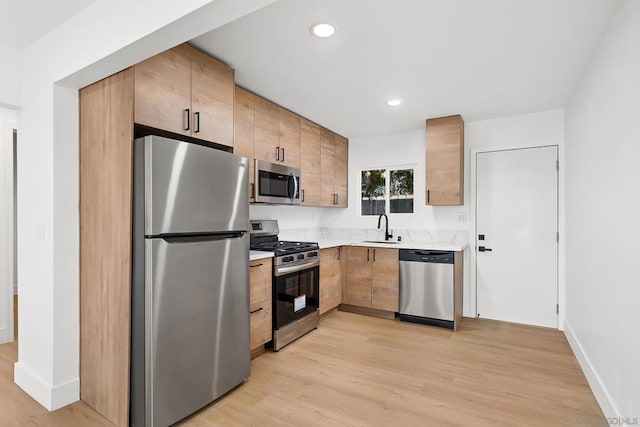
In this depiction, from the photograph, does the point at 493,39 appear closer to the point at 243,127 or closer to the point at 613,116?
the point at 613,116

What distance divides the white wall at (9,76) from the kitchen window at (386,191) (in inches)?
151

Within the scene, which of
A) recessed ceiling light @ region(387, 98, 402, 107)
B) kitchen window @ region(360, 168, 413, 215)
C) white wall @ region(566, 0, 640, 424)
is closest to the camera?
white wall @ region(566, 0, 640, 424)

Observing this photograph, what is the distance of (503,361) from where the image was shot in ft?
9.45

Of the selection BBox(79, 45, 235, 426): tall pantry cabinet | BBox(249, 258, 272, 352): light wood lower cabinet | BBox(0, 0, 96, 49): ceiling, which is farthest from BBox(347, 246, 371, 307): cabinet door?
BBox(0, 0, 96, 49): ceiling

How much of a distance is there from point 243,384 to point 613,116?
2.94 meters

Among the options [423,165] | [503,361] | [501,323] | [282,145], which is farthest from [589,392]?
[282,145]

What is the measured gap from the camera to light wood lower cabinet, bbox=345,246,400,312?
13.1 feet

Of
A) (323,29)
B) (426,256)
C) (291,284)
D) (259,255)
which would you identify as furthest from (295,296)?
(323,29)

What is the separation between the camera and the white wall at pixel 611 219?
1634 mm

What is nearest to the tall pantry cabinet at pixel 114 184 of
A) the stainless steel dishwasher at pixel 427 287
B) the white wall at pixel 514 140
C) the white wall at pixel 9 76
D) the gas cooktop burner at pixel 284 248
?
the white wall at pixel 9 76

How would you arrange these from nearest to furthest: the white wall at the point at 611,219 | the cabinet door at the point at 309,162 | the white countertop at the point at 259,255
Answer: the white wall at the point at 611,219 → the white countertop at the point at 259,255 → the cabinet door at the point at 309,162

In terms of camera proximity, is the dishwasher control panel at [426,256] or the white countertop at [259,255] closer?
the white countertop at [259,255]

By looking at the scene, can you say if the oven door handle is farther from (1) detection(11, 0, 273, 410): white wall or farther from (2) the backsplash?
(1) detection(11, 0, 273, 410): white wall

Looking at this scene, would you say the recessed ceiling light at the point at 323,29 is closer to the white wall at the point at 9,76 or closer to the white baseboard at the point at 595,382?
the white wall at the point at 9,76
